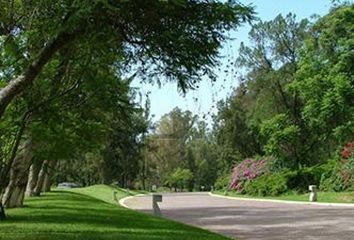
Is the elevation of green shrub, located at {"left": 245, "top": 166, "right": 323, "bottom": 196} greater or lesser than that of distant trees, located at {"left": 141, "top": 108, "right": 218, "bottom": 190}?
lesser

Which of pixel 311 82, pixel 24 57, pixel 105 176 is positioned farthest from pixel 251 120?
pixel 24 57

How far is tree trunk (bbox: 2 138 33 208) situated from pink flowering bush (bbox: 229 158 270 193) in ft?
99.9

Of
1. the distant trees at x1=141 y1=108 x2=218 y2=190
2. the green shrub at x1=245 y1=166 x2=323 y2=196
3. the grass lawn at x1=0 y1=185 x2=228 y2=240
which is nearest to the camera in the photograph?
the grass lawn at x1=0 y1=185 x2=228 y2=240

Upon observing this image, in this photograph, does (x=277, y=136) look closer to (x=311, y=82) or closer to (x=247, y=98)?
(x=311, y=82)

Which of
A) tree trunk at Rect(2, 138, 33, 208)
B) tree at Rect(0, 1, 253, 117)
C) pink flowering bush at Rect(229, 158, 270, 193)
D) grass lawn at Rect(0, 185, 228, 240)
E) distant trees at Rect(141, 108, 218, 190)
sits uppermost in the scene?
distant trees at Rect(141, 108, 218, 190)

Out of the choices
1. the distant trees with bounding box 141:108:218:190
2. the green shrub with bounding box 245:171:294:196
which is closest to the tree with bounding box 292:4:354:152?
the green shrub with bounding box 245:171:294:196

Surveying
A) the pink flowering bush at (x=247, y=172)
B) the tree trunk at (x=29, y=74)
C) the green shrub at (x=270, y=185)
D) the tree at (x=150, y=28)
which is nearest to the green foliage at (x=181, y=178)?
the pink flowering bush at (x=247, y=172)

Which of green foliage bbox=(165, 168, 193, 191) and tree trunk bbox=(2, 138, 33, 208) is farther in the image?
green foliage bbox=(165, 168, 193, 191)

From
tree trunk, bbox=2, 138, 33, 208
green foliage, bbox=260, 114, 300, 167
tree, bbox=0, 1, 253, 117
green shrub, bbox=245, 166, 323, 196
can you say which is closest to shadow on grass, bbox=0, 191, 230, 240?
tree trunk, bbox=2, 138, 33, 208

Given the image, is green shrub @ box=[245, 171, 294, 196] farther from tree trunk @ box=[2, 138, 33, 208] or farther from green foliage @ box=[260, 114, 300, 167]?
tree trunk @ box=[2, 138, 33, 208]

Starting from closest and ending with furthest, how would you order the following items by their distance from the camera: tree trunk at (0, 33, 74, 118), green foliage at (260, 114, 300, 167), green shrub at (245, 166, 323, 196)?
tree trunk at (0, 33, 74, 118) → green shrub at (245, 166, 323, 196) → green foliage at (260, 114, 300, 167)

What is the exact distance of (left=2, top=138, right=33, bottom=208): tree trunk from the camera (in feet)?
76.0

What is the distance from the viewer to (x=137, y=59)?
13.0m

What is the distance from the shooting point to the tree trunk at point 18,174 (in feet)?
76.0
